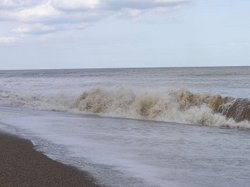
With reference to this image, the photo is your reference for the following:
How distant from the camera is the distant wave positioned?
54.7 feet

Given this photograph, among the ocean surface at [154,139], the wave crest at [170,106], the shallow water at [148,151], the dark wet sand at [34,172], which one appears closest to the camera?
the dark wet sand at [34,172]

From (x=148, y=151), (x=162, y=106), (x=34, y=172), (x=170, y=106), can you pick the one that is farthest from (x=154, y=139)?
(x=162, y=106)

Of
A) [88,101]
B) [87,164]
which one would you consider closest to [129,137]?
[87,164]

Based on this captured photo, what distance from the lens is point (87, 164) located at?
28.7ft

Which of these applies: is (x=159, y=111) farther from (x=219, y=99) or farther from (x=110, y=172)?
(x=110, y=172)

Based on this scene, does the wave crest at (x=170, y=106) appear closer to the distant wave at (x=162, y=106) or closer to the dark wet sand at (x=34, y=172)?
the distant wave at (x=162, y=106)

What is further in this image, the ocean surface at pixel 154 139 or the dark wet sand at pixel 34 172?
the ocean surface at pixel 154 139

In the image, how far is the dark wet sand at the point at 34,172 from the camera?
7.04 metres

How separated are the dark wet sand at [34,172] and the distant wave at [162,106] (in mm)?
8274

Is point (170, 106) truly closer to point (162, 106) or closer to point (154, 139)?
point (162, 106)

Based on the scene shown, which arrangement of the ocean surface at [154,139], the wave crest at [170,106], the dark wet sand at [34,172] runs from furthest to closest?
the wave crest at [170,106] < the ocean surface at [154,139] < the dark wet sand at [34,172]

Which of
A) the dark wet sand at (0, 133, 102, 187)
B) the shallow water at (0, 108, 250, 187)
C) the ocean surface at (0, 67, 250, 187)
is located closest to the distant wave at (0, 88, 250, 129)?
the ocean surface at (0, 67, 250, 187)

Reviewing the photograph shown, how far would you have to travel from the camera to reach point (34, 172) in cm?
776

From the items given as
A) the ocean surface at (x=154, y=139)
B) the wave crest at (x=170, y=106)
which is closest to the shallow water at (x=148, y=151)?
the ocean surface at (x=154, y=139)
